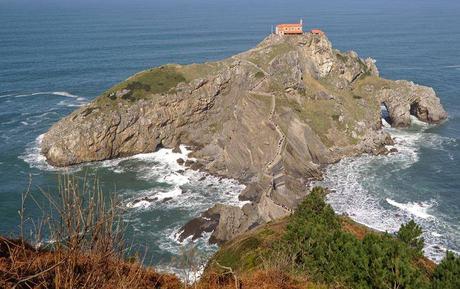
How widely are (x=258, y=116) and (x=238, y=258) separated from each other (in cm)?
4473

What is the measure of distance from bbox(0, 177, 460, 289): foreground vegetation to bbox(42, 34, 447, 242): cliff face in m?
29.6

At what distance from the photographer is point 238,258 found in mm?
40094

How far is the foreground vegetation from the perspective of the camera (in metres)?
9.59

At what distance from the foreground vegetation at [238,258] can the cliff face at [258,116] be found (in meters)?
29.6

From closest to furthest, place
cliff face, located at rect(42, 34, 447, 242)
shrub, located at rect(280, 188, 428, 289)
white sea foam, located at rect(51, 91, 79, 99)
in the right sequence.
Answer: shrub, located at rect(280, 188, 428, 289) < cliff face, located at rect(42, 34, 447, 242) < white sea foam, located at rect(51, 91, 79, 99)

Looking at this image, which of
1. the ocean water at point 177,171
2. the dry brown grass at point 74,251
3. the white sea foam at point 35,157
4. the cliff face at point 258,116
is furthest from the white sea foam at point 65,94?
the dry brown grass at point 74,251

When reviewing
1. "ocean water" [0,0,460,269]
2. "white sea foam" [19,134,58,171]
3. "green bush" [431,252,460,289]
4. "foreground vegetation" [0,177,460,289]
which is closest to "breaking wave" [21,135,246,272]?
"white sea foam" [19,134,58,171]

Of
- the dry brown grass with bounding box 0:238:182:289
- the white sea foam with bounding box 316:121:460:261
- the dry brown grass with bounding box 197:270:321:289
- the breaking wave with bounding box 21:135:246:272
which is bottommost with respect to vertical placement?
the white sea foam with bounding box 316:121:460:261

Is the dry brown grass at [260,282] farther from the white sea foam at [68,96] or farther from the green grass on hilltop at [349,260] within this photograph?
the white sea foam at [68,96]

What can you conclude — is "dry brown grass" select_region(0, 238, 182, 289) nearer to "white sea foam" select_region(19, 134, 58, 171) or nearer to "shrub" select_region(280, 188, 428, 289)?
"shrub" select_region(280, 188, 428, 289)

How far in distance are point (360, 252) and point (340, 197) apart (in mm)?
44796

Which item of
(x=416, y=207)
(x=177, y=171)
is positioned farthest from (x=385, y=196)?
(x=177, y=171)

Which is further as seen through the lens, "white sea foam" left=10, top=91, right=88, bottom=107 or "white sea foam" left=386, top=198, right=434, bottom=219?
"white sea foam" left=10, top=91, right=88, bottom=107

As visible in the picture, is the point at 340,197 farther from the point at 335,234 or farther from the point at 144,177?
the point at 335,234
